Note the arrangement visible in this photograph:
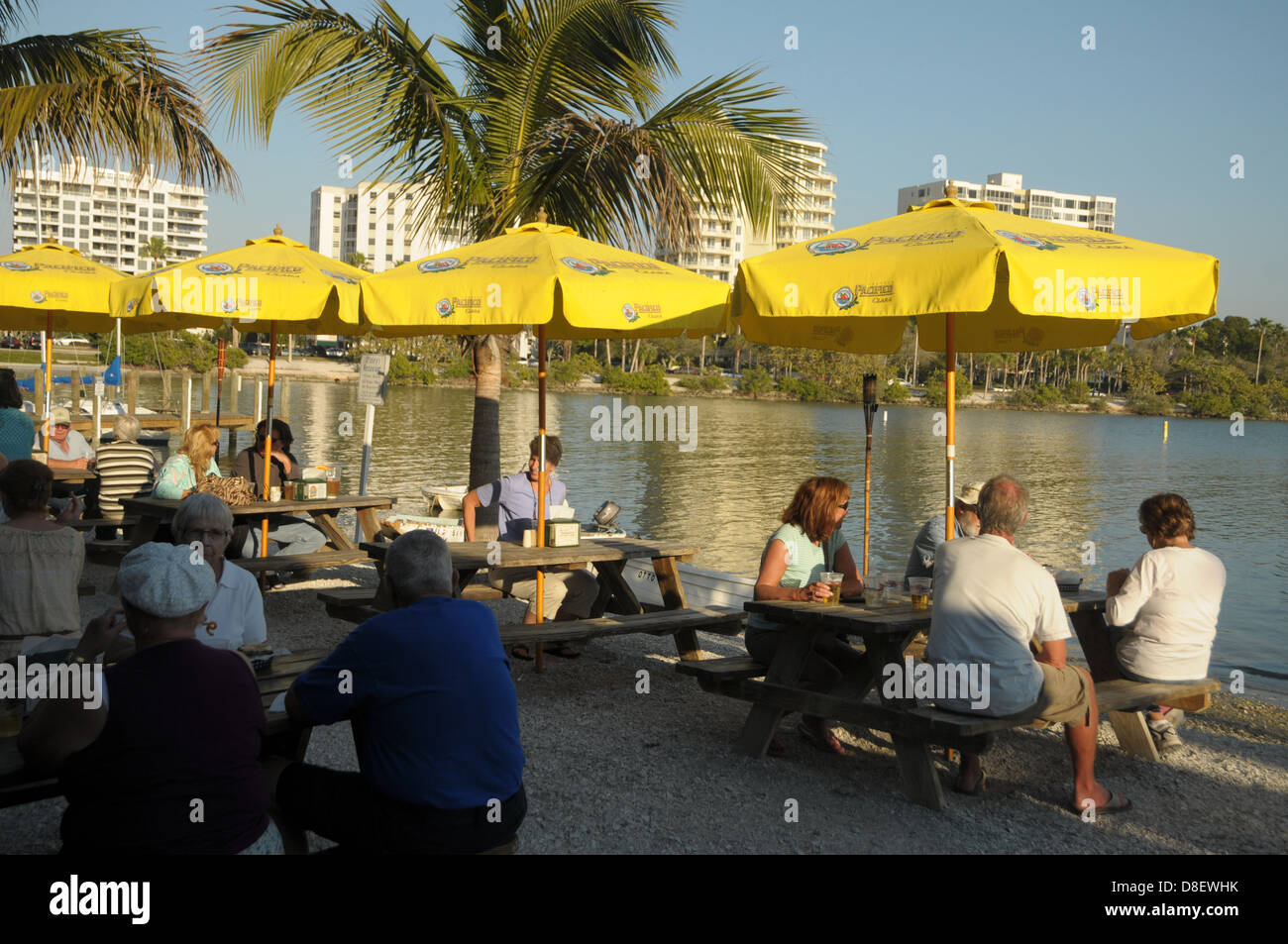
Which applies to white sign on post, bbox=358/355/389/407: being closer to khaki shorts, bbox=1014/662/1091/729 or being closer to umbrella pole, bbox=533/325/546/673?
umbrella pole, bbox=533/325/546/673

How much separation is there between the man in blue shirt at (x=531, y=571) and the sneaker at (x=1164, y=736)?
3398 mm

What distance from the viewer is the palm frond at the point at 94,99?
34.8 feet

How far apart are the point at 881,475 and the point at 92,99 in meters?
25.0

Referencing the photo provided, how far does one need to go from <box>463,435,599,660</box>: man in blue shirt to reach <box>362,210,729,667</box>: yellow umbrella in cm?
43

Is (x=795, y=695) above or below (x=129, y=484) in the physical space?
below

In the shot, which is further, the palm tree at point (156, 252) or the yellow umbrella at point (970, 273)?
the palm tree at point (156, 252)

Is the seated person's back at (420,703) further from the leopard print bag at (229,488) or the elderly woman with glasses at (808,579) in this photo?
the leopard print bag at (229,488)

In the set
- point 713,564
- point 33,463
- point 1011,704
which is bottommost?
point 713,564

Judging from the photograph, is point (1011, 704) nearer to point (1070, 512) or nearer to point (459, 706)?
point (459, 706)

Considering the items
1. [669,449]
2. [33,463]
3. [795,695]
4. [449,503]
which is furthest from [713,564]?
[669,449]

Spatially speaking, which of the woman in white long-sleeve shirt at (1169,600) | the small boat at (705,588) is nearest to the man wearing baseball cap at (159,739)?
the woman in white long-sleeve shirt at (1169,600)

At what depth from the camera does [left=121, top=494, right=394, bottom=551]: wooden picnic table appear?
7855mm
